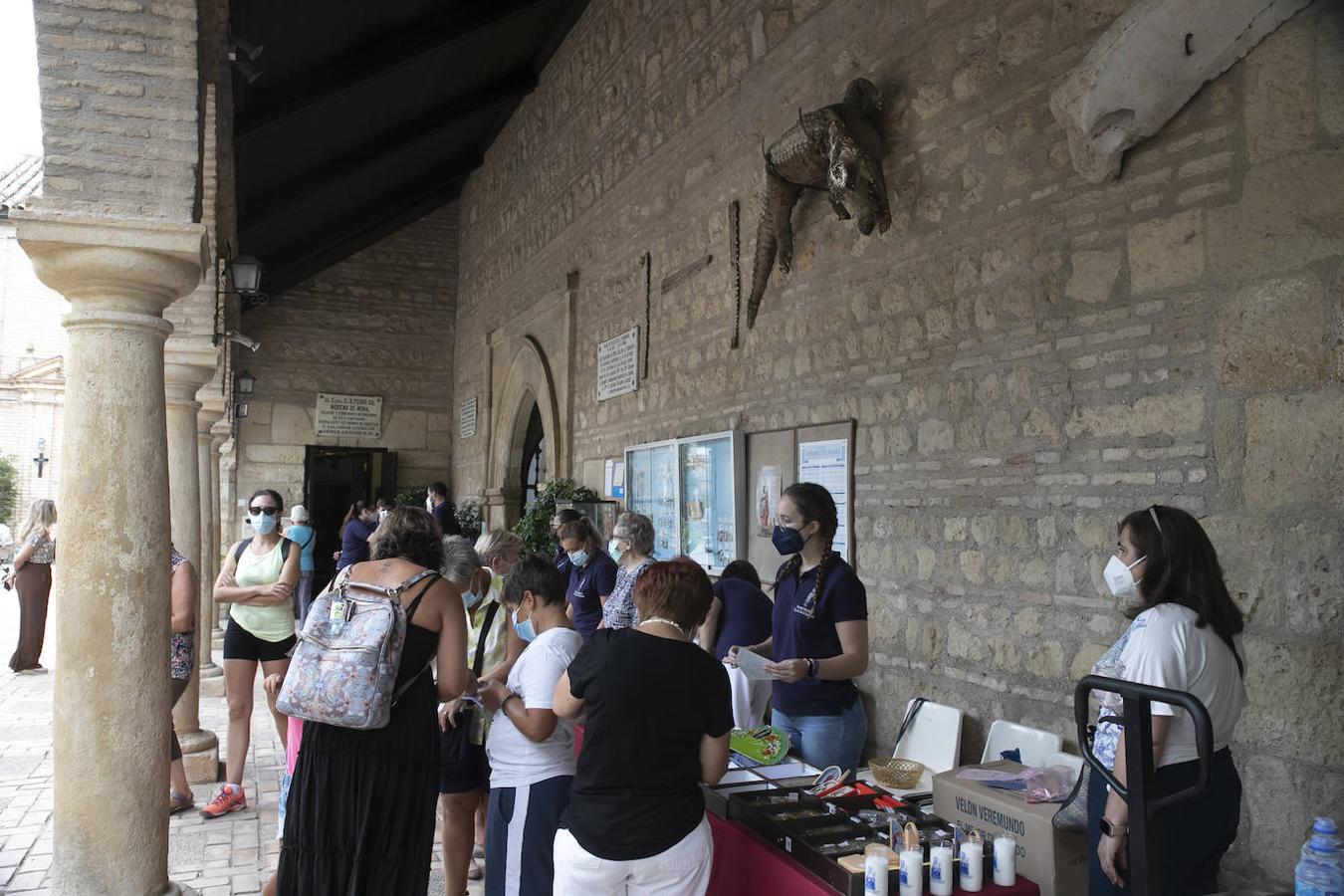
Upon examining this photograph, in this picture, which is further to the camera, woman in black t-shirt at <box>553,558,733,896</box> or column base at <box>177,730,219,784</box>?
column base at <box>177,730,219,784</box>

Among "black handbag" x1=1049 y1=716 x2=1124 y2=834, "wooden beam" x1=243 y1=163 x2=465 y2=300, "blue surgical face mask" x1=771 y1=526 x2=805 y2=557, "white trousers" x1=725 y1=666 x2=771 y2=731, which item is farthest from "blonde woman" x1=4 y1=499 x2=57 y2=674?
"black handbag" x1=1049 y1=716 x2=1124 y2=834

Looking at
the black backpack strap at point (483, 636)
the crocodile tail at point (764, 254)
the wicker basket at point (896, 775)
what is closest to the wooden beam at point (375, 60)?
the crocodile tail at point (764, 254)

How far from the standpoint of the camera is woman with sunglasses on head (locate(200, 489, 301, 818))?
4.40 m

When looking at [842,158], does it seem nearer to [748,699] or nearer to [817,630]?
[817,630]

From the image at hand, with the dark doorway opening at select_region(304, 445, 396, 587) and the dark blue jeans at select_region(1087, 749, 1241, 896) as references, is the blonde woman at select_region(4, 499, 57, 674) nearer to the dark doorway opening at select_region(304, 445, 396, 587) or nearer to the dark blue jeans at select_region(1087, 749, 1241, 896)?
the dark doorway opening at select_region(304, 445, 396, 587)

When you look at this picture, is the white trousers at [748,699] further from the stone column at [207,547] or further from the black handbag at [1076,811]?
the stone column at [207,547]

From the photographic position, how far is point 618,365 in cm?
821

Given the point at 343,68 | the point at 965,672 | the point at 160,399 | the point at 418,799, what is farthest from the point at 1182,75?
the point at 343,68

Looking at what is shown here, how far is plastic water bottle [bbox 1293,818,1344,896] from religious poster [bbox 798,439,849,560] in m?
3.05

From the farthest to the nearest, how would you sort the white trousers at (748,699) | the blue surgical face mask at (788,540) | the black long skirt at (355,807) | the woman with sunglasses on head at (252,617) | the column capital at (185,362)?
the column capital at (185,362)
the woman with sunglasses on head at (252,617)
the white trousers at (748,699)
the blue surgical face mask at (788,540)
the black long skirt at (355,807)

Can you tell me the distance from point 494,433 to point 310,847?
10260mm

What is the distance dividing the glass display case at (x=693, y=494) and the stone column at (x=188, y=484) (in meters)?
2.71

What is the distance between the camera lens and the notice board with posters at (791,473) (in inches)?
189

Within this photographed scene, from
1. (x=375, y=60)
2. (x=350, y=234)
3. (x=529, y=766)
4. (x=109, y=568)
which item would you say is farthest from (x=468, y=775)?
(x=350, y=234)
